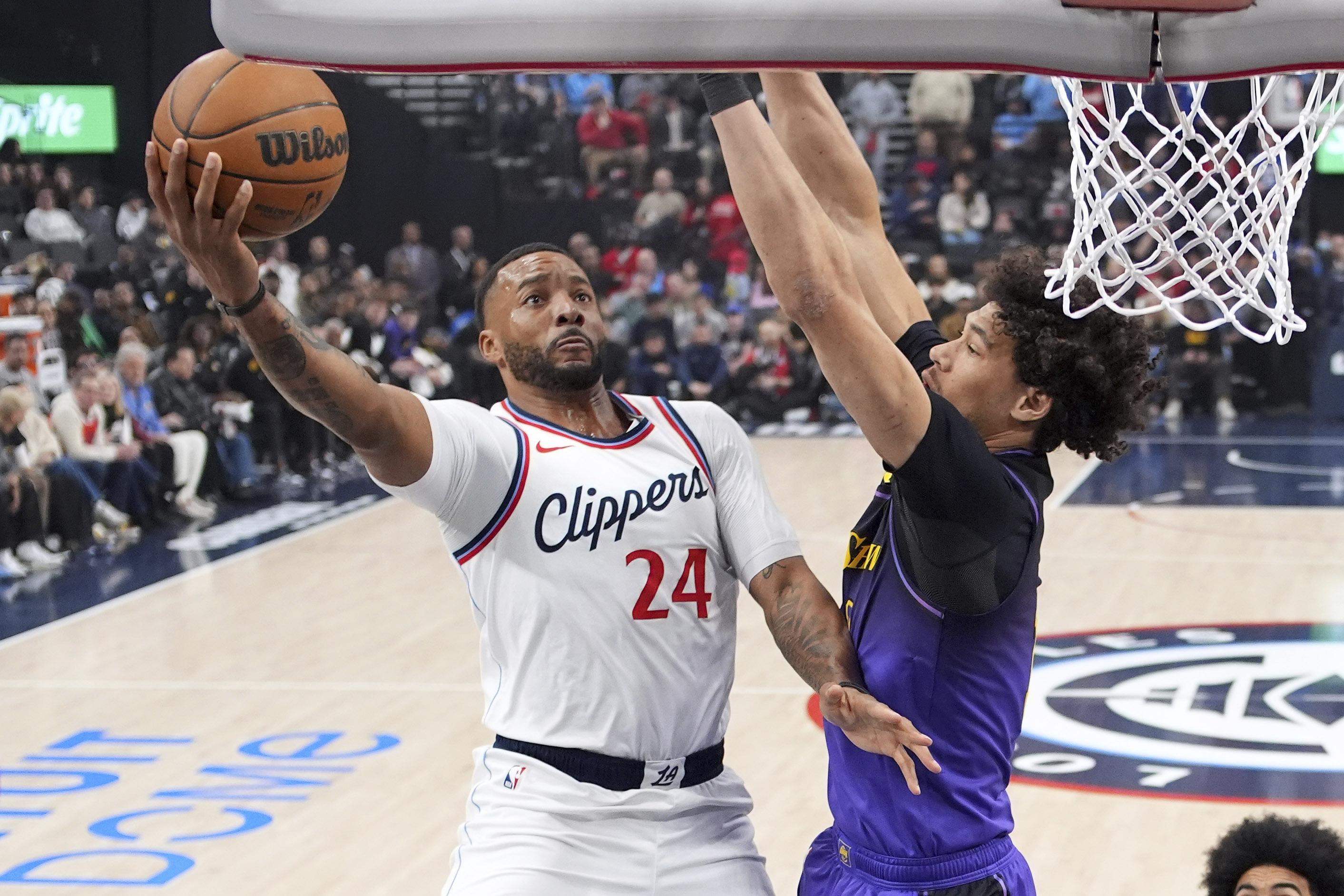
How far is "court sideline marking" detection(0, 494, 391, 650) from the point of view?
9.35m

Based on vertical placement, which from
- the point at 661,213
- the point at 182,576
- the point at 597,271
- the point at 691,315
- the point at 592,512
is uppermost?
the point at 661,213

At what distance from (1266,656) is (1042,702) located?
1.39 meters

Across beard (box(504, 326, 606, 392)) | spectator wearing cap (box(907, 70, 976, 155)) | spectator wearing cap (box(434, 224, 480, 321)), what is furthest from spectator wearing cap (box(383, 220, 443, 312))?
beard (box(504, 326, 606, 392))

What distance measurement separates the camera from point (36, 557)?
10953mm

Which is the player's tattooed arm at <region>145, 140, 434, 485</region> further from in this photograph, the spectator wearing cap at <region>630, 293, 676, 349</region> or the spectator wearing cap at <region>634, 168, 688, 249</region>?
the spectator wearing cap at <region>634, 168, 688, 249</region>

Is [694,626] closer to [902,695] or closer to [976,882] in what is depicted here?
[902,695]

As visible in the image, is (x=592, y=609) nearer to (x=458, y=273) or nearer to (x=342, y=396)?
(x=342, y=396)

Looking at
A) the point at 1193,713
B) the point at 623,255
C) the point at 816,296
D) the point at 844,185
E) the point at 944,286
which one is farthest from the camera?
the point at 623,255

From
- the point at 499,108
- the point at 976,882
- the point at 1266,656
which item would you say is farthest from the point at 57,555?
the point at 499,108

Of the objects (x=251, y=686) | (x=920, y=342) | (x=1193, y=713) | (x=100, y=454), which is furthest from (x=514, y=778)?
(x=100, y=454)

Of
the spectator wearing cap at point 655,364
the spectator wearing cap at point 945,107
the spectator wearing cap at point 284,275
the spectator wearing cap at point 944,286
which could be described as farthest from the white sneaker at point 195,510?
the spectator wearing cap at point 945,107

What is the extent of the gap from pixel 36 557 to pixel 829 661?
29.5ft

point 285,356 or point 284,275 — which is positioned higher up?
point 284,275

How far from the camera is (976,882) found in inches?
121
